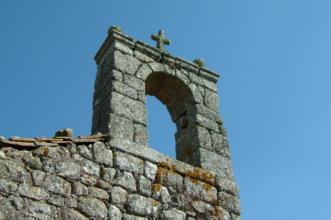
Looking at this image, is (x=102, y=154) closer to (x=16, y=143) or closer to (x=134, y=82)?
(x=16, y=143)

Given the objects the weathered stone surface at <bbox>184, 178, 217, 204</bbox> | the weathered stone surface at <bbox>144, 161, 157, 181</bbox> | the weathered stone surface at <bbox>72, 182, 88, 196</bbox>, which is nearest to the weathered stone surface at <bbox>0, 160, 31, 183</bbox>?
the weathered stone surface at <bbox>72, 182, 88, 196</bbox>

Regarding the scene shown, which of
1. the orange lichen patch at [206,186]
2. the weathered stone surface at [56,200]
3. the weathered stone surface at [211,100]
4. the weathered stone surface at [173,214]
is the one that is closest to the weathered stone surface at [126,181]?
the weathered stone surface at [173,214]

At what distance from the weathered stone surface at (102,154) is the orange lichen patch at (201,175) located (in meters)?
0.89

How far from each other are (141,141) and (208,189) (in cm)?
88

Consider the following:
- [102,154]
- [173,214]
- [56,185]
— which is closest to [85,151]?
[102,154]

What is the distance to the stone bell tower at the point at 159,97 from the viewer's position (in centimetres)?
566

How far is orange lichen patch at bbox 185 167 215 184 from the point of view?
5590mm

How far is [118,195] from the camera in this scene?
4957 mm

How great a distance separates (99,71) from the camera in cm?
Result: 637

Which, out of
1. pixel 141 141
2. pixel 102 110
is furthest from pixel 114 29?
pixel 141 141

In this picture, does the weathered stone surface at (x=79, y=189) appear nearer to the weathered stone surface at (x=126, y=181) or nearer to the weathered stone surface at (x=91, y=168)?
the weathered stone surface at (x=91, y=168)

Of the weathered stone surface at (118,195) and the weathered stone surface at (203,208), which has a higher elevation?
the weathered stone surface at (203,208)

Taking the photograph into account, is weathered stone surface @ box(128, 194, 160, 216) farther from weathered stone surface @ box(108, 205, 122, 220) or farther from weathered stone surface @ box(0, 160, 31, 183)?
weathered stone surface @ box(0, 160, 31, 183)

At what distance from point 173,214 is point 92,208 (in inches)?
33.9
